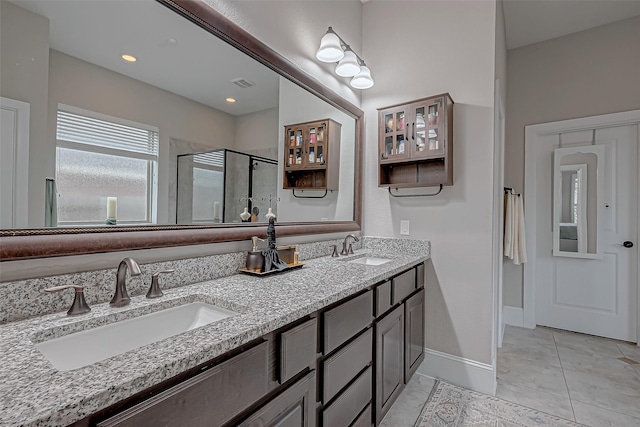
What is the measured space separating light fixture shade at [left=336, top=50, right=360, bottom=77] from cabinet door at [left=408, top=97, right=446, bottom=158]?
0.51m

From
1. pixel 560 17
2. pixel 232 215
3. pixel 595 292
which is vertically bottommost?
pixel 595 292

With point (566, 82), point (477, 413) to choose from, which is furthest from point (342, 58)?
point (566, 82)

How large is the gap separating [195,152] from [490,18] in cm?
225

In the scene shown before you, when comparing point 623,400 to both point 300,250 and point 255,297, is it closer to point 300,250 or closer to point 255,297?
point 300,250

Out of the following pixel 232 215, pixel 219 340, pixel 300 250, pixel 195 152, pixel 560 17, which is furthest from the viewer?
pixel 560 17

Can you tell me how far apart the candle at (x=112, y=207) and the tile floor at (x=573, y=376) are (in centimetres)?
253

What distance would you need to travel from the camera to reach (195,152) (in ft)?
4.65

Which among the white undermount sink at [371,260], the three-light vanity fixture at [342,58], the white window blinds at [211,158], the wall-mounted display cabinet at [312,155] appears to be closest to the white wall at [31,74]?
the white window blinds at [211,158]

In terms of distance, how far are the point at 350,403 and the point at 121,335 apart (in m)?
0.97

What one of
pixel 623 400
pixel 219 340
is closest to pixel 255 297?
pixel 219 340

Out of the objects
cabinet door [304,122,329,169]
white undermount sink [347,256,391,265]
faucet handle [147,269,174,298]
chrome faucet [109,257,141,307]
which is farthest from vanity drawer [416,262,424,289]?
chrome faucet [109,257,141,307]

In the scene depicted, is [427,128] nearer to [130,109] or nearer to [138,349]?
[130,109]

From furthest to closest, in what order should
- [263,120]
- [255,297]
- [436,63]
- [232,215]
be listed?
[436,63] → [263,120] → [232,215] → [255,297]

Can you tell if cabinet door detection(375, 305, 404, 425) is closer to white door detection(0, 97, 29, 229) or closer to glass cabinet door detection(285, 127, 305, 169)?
glass cabinet door detection(285, 127, 305, 169)
